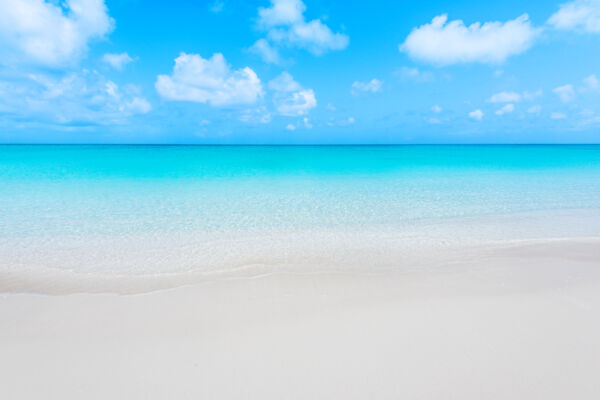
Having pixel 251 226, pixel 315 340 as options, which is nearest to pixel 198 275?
pixel 315 340

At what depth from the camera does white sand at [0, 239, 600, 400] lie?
250cm

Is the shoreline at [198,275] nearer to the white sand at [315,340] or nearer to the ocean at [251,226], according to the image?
the ocean at [251,226]

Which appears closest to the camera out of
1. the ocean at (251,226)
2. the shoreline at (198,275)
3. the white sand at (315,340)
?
the white sand at (315,340)

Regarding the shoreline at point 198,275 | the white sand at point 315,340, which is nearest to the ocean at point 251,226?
the shoreline at point 198,275

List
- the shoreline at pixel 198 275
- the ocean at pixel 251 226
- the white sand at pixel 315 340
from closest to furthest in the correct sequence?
the white sand at pixel 315 340, the shoreline at pixel 198 275, the ocean at pixel 251 226

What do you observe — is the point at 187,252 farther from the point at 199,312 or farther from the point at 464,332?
the point at 464,332

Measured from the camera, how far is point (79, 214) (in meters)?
8.62

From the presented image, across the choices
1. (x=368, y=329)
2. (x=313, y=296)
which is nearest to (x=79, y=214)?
(x=313, y=296)

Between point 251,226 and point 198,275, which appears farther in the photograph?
point 251,226

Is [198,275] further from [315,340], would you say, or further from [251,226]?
[251,226]

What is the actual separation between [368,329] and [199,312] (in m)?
1.93

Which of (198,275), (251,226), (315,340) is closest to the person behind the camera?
(315,340)

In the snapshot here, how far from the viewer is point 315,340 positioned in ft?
9.96

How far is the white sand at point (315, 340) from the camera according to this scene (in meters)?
2.50
